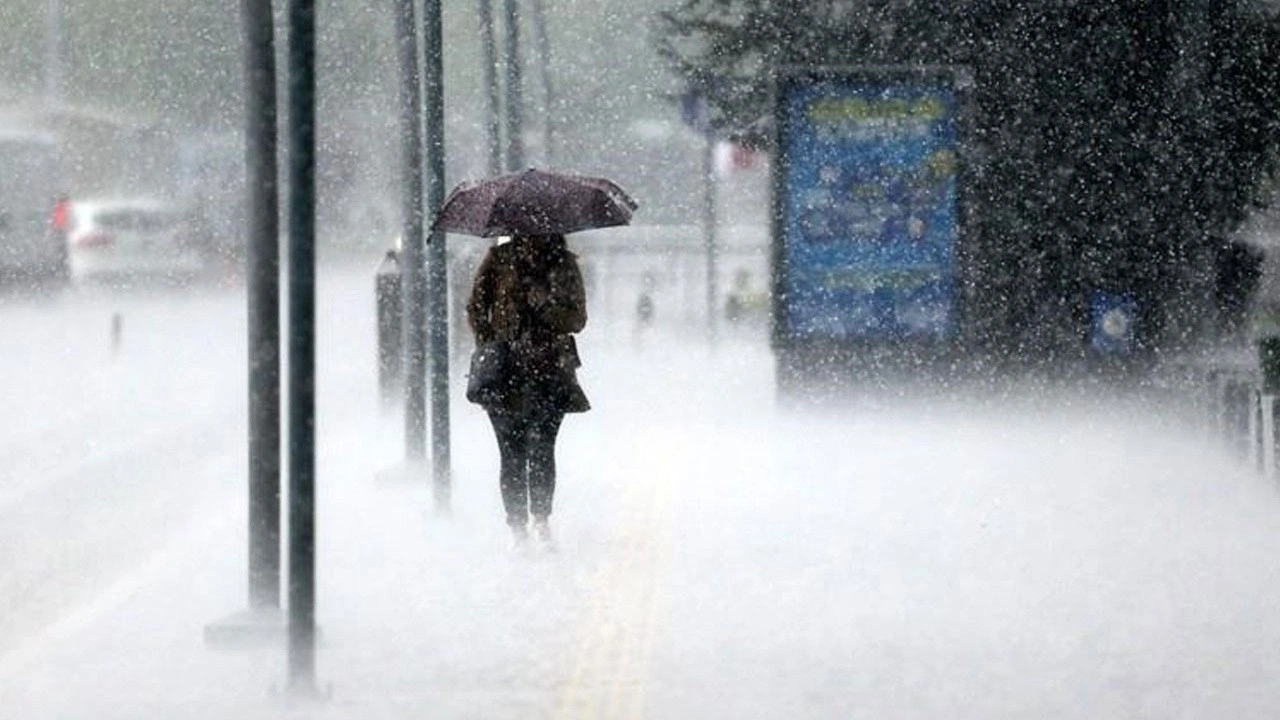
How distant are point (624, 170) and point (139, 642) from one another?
62286 millimetres

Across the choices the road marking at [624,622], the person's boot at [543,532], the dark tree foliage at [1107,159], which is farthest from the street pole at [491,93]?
the person's boot at [543,532]

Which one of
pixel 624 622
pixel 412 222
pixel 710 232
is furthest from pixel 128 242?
pixel 624 622

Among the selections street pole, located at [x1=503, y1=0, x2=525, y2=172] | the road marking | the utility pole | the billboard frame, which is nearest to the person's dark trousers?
the road marking

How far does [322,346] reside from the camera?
31.8 meters

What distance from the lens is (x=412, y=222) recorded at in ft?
49.8

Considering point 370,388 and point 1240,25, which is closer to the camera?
point 1240,25

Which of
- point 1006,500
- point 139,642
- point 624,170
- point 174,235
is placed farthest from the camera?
point 624,170

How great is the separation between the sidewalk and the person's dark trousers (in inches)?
10.1

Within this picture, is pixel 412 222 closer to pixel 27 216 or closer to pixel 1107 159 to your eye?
pixel 1107 159

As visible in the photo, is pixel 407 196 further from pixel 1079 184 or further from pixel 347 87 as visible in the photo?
pixel 347 87

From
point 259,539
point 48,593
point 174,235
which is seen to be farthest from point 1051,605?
point 174,235

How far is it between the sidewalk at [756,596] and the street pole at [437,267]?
1.13ft

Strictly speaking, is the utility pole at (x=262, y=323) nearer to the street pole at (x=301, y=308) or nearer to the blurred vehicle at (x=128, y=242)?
the street pole at (x=301, y=308)

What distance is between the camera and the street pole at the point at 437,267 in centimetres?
1416
